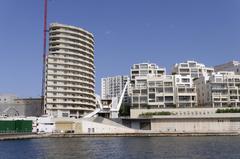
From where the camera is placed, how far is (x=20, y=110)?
439 ft

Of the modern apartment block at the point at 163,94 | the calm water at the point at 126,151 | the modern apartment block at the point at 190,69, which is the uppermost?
the modern apartment block at the point at 190,69

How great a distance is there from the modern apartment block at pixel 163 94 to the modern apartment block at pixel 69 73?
1887 centimetres

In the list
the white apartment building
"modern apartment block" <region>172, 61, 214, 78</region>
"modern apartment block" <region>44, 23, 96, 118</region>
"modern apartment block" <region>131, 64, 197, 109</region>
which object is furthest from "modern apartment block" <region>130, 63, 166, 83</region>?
the white apartment building

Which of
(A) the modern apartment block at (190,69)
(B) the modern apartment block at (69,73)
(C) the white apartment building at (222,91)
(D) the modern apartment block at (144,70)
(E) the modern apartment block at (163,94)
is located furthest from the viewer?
(D) the modern apartment block at (144,70)

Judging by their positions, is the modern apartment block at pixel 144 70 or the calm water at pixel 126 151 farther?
the modern apartment block at pixel 144 70

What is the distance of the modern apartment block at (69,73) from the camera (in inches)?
4961

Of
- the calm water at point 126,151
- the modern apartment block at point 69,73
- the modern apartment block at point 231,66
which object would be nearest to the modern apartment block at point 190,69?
the modern apartment block at point 231,66

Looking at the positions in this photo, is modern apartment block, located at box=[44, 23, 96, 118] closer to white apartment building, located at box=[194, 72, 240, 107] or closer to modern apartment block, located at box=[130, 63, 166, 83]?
modern apartment block, located at box=[130, 63, 166, 83]

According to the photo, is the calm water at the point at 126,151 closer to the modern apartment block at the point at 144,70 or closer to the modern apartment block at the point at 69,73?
the modern apartment block at the point at 69,73

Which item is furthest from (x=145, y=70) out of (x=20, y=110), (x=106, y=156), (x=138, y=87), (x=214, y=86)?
(x=106, y=156)

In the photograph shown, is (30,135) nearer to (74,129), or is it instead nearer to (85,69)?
(74,129)

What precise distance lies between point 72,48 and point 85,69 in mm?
9100

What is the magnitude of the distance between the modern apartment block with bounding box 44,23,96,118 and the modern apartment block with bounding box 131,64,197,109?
1887 centimetres

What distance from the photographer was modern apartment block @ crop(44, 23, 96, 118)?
12600cm
